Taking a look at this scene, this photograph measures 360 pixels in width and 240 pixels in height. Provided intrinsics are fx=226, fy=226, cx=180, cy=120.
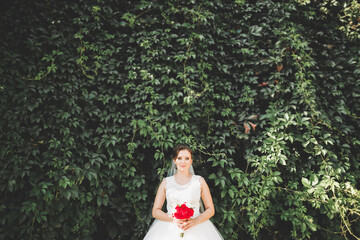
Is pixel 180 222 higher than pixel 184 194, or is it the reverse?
pixel 184 194

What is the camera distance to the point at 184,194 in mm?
2484

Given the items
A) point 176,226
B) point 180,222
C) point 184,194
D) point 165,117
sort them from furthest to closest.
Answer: point 165,117 < point 184,194 < point 176,226 < point 180,222

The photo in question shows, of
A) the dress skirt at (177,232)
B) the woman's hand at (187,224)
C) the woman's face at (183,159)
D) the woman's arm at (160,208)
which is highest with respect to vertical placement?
the woman's face at (183,159)

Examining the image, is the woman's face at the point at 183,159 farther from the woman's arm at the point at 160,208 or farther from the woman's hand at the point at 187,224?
the woman's hand at the point at 187,224

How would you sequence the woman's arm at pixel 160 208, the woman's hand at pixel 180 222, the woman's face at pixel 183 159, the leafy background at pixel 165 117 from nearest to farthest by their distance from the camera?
the woman's hand at pixel 180 222
the woman's arm at pixel 160 208
the woman's face at pixel 183 159
the leafy background at pixel 165 117

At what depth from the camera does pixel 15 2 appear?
3035 millimetres

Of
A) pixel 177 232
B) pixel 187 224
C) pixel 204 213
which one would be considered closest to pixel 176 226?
pixel 177 232

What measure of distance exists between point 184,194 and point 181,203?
4.0 inches

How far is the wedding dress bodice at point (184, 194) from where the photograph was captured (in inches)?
97.5

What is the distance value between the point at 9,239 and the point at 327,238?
4291 millimetres

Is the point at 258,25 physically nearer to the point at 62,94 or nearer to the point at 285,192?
the point at 285,192

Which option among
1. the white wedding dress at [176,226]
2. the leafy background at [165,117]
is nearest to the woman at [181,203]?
the white wedding dress at [176,226]

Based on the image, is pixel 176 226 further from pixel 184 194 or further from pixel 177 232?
pixel 184 194

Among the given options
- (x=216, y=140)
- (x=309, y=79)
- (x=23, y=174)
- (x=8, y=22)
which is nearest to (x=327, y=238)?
(x=216, y=140)
